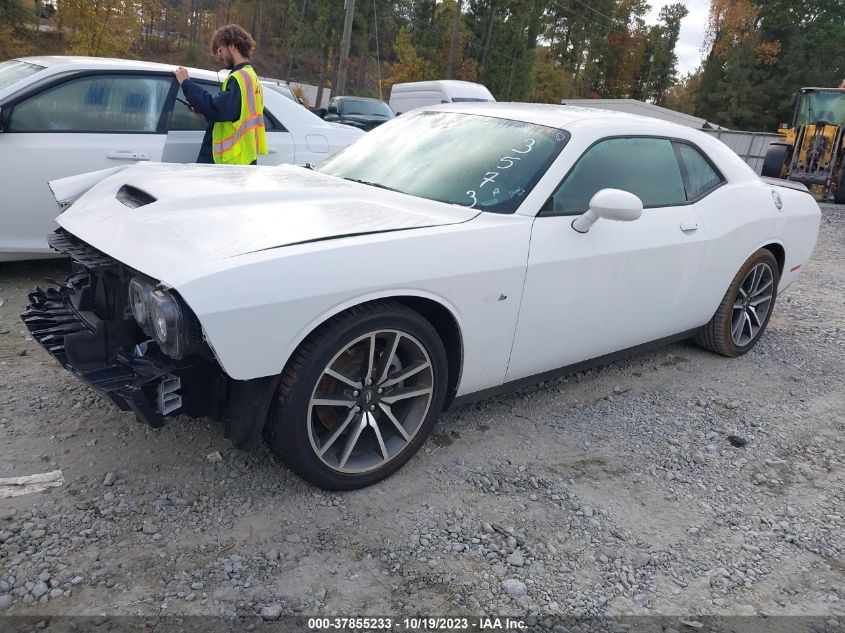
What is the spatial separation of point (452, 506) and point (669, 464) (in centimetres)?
121

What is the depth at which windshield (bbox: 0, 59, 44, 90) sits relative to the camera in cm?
464

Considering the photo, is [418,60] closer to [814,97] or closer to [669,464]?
[814,97]

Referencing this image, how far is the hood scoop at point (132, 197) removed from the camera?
2.92m

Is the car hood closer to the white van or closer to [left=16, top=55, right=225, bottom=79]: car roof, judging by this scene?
[left=16, top=55, right=225, bottom=79]: car roof

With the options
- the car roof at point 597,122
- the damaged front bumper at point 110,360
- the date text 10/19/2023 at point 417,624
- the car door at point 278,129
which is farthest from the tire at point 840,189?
the damaged front bumper at point 110,360

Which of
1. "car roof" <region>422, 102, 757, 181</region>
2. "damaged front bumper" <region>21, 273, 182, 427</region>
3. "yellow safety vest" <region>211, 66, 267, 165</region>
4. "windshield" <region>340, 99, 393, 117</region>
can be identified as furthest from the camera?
"windshield" <region>340, 99, 393, 117</region>

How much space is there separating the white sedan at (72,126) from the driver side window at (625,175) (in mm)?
2980

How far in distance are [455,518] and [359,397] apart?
2.03 feet

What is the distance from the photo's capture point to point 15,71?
15.8ft

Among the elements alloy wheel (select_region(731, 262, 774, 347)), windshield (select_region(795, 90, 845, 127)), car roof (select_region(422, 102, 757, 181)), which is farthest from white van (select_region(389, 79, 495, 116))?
car roof (select_region(422, 102, 757, 181))

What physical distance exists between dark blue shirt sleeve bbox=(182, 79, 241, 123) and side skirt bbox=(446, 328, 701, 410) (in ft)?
8.97

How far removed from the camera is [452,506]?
2.77m

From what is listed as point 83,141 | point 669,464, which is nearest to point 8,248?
point 83,141

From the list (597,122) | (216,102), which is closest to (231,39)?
(216,102)
